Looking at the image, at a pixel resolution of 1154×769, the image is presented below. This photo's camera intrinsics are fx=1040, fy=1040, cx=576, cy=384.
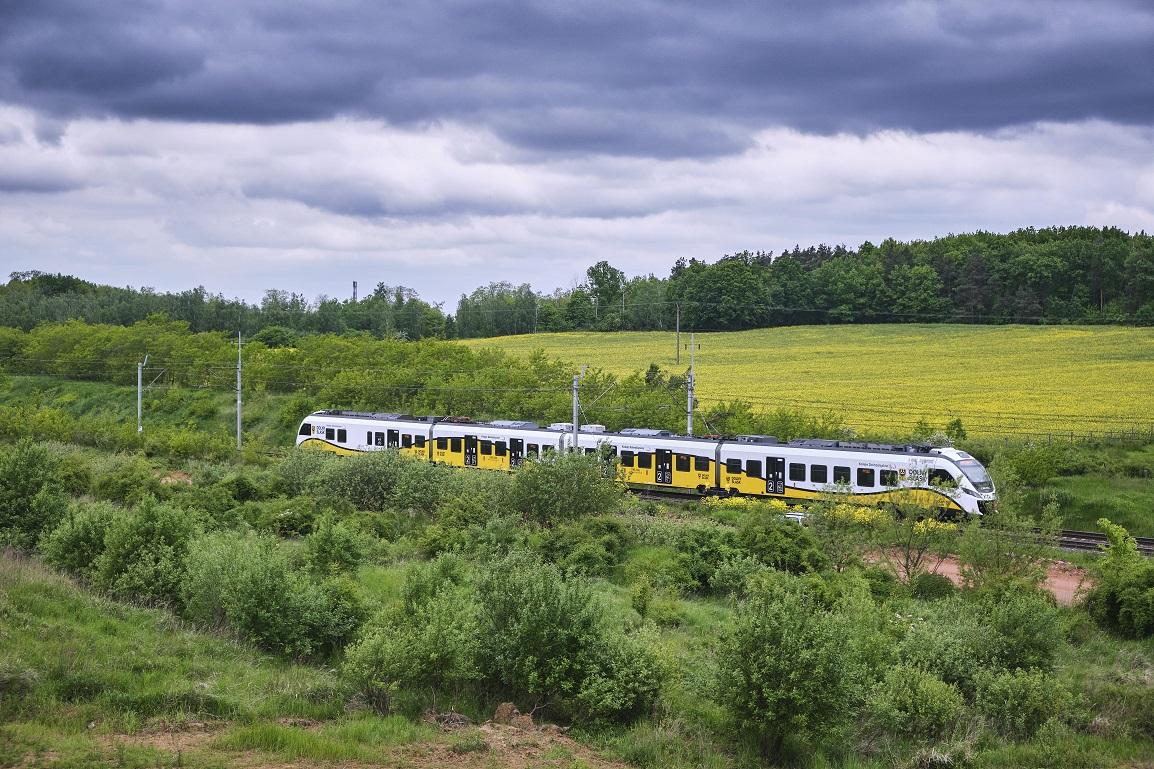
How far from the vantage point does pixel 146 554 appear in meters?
20.0

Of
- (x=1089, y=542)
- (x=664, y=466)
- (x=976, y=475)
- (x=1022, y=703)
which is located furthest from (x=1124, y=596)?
(x=664, y=466)

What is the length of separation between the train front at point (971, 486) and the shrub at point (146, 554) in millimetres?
24578

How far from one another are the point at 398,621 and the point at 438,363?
60.8m

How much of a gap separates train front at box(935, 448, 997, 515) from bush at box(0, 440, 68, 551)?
87.8 feet

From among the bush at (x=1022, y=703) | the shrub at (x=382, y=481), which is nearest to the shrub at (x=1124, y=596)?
the bush at (x=1022, y=703)

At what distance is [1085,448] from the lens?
48000 millimetres

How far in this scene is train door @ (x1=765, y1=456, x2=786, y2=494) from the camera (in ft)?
127

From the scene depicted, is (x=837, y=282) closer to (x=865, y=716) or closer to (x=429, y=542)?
(x=429, y=542)

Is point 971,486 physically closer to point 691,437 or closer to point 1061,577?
point 1061,577

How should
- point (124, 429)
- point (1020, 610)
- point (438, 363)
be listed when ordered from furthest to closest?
point (438, 363), point (124, 429), point (1020, 610)

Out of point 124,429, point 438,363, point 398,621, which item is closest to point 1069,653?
point 398,621

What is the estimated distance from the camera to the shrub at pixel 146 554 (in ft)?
64.7

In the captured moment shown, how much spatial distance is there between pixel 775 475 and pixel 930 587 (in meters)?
13.0

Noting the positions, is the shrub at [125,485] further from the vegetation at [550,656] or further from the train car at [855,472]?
the train car at [855,472]
